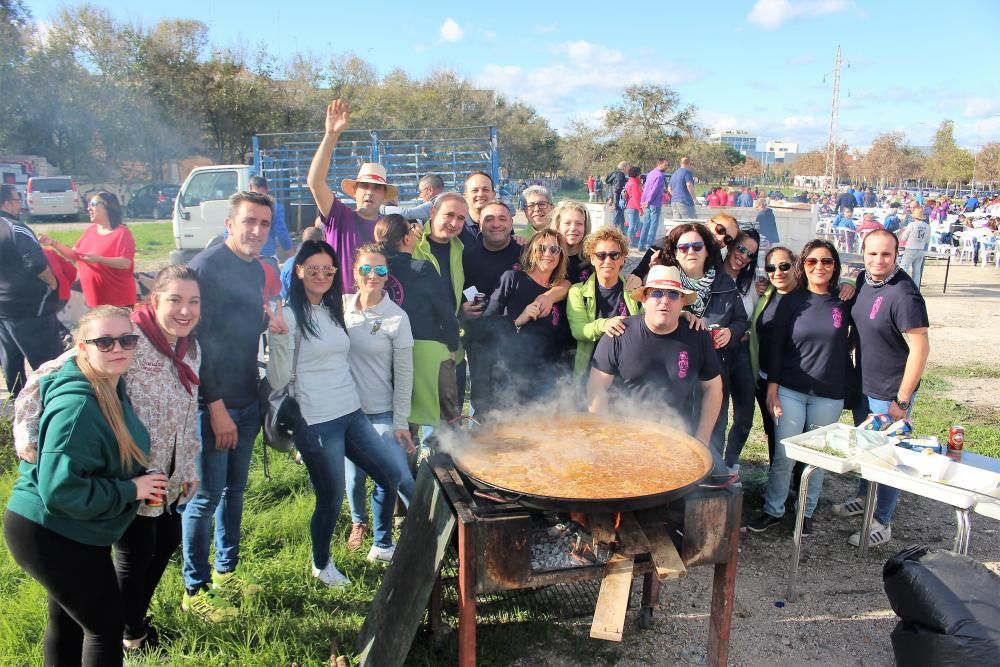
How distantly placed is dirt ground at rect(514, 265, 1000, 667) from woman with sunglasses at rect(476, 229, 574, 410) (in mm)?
1379

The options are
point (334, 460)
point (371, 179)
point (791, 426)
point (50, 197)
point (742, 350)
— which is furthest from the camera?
point (50, 197)

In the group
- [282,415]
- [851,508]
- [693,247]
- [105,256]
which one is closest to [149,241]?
[105,256]

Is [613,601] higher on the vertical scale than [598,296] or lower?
lower

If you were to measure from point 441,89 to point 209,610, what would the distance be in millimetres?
39779

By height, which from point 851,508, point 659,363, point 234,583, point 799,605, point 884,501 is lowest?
point 799,605

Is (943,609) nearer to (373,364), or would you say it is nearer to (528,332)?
(528,332)

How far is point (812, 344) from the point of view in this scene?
4090mm

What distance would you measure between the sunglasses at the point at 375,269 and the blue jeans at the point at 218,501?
91cm

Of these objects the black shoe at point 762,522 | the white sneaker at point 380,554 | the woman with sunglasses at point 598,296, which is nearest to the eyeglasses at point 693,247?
the woman with sunglasses at point 598,296

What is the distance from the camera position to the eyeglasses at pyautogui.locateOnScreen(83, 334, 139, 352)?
92.3 inches

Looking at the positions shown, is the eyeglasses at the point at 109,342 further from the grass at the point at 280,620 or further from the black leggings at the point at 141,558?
the grass at the point at 280,620

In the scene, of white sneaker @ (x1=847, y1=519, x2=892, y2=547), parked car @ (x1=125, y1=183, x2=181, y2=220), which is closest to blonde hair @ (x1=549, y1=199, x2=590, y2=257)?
white sneaker @ (x1=847, y1=519, x2=892, y2=547)

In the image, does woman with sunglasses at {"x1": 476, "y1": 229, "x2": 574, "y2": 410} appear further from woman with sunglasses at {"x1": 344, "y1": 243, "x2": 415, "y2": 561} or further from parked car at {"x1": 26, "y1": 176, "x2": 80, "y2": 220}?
parked car at {"x1": 26, "y1": 176, "x2": 80, "y2": 220}

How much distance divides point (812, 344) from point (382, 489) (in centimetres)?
279
